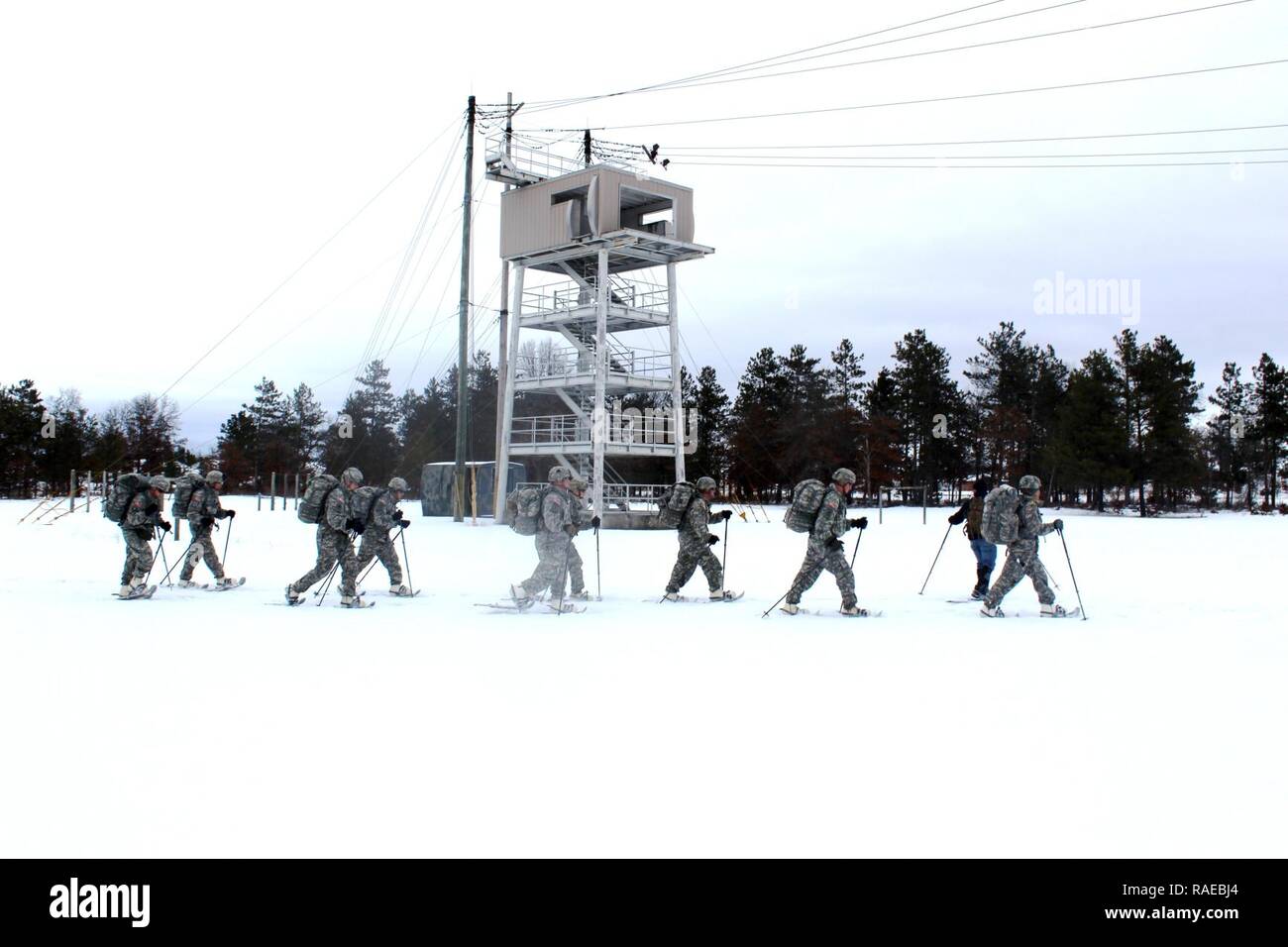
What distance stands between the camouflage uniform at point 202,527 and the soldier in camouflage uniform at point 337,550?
2308mm

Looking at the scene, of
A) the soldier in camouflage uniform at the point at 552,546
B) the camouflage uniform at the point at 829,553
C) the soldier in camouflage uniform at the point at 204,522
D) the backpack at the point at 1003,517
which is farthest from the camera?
the soldier in camouflage uniform at the point at 204,522

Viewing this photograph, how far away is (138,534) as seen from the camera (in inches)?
560

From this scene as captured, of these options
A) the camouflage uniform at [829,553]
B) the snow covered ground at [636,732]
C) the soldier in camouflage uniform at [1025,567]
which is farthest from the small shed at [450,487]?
the soldier in camouflage uniform at [1025,567]

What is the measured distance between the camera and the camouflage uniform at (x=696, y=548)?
14797 mm

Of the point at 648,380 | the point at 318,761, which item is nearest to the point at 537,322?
the point at 648,380

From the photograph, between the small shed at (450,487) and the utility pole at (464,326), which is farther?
the small shed at (450,487)

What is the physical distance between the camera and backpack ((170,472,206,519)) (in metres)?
15.8

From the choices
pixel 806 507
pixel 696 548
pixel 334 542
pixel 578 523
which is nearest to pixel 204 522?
pixel 334 542

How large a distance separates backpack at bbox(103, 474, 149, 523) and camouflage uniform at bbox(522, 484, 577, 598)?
19.0ft

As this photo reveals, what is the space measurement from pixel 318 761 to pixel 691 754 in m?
2.21

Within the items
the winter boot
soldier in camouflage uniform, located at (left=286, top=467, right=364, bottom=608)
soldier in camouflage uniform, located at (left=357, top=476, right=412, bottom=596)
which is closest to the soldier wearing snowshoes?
the winter boot

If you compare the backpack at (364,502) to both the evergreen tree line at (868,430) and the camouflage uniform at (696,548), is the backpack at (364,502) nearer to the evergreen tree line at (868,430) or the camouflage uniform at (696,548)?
the camouflage uniform at (696,548)
